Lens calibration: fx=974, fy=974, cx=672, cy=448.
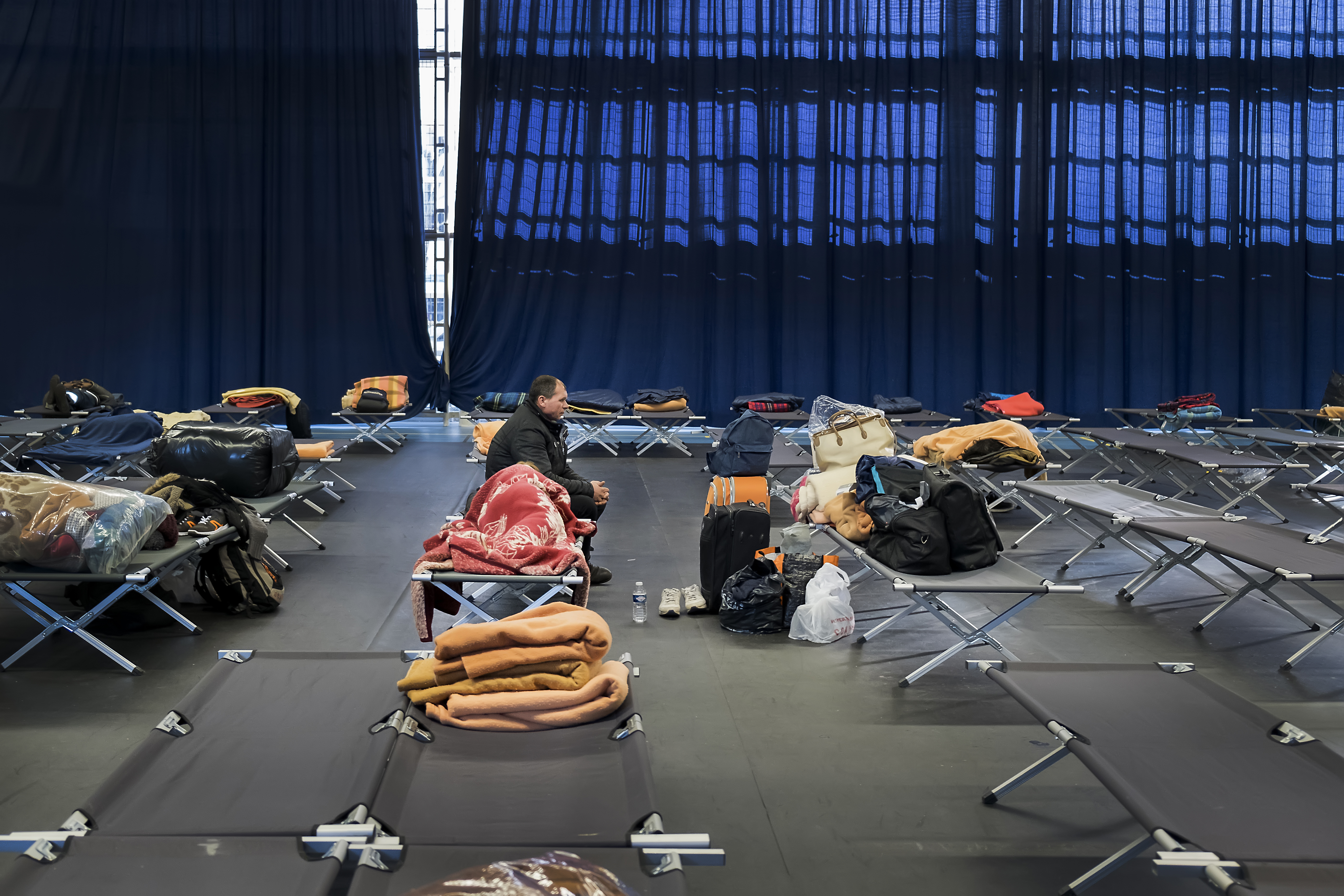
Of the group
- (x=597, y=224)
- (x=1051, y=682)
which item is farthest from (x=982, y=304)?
(x=1051, y=682)

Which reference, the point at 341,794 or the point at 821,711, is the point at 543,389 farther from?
the point at 341,794

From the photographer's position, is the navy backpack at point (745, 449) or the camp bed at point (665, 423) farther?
the camp bed at point (665, 423)

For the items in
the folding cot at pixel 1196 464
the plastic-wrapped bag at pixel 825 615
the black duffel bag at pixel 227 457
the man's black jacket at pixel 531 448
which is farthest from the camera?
the folding cot at pixel 1196 464

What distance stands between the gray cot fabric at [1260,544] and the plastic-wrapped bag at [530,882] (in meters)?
2.98

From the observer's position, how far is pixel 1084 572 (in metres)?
5.13

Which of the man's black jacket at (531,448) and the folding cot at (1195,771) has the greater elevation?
the man's black jacket at (531,448)

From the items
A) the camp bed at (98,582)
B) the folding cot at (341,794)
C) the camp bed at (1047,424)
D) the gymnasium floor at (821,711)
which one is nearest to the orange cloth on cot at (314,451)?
the gymnasium floor at (821,711)

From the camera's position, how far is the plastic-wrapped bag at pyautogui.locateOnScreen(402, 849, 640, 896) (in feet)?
4.25

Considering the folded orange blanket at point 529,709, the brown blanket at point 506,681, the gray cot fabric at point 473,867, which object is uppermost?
the brown blanket at point 506,681

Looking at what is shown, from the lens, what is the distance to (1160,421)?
10.0 m

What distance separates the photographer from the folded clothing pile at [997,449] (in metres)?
6.20

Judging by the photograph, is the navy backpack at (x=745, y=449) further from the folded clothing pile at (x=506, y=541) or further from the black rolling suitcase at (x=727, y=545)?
the folded clothing pile at (x=506, y=541)

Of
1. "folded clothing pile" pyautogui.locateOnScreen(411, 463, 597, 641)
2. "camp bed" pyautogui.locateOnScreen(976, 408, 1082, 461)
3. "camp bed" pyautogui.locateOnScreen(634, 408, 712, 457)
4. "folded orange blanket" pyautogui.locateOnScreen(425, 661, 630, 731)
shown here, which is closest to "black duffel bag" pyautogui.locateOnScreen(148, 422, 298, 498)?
"folded clothing pile" pyautogui.locateOnScreen(411, 463, 597, 641)

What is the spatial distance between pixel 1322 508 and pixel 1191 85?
6.97m
